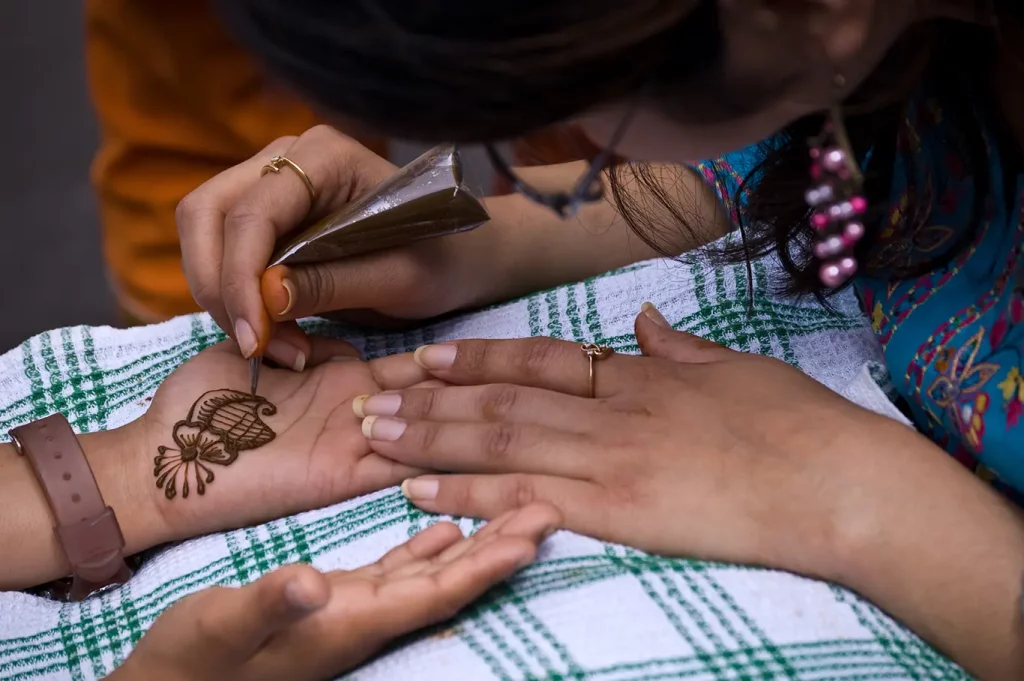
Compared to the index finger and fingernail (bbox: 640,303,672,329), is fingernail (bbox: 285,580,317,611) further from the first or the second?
fingernail (bbox: 640,303,672,329)

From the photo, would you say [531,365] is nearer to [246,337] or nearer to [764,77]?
[246,337]

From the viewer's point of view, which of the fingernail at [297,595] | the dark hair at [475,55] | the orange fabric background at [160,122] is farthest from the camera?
the orange fabric background at [160,122]

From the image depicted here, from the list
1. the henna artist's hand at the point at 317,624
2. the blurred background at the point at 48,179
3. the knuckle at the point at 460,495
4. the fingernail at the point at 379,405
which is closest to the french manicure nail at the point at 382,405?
the fingernail at the point at 379,405

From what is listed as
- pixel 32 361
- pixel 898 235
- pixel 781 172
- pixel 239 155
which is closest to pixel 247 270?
pixel 32 361

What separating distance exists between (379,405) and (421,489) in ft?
0.36

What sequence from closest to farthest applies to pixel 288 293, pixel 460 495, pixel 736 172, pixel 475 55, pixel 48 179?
pixel 475 55, pixel 460 495, pixel 288 293, pixel 736 172, pixel 48 179

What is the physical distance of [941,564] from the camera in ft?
2.32

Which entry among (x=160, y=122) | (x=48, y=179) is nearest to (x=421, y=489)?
(x=160, y=122)

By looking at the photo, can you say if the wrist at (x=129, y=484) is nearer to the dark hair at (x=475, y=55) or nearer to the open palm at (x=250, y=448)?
the open palm at (x=250, y=448)

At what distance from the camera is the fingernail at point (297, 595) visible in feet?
1.95

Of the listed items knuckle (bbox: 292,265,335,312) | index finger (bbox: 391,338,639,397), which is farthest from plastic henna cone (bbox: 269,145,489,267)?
index finger (bbox: 391,338,639,397)

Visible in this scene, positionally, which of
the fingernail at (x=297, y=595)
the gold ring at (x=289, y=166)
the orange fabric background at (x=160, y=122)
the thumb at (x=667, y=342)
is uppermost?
the orange fabric background at (x=160, y=122)

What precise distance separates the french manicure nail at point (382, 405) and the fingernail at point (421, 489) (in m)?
0.09

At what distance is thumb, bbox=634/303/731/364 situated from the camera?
0.91m
